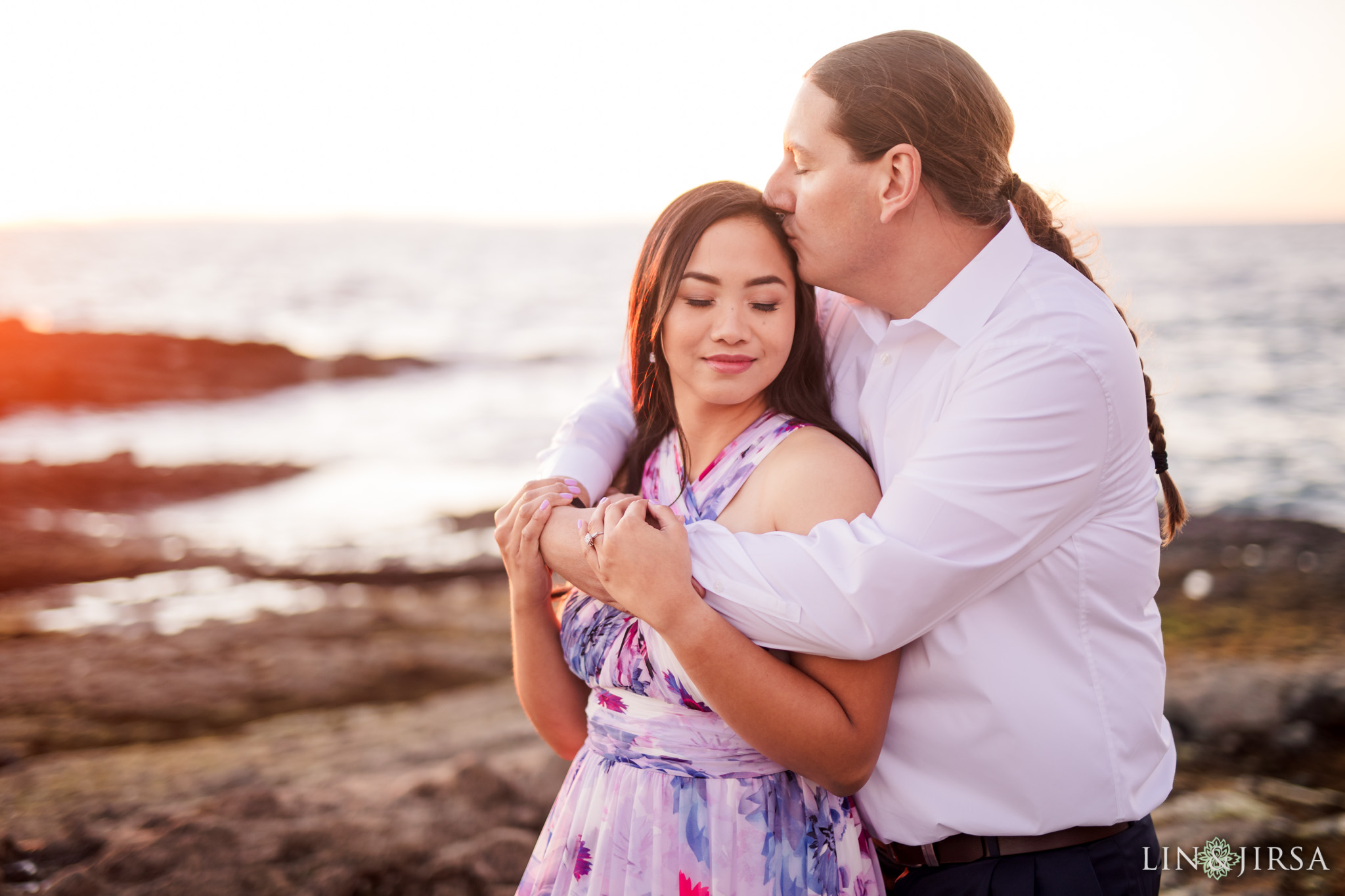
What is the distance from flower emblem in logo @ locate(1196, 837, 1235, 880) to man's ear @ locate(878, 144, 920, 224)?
2.82 metres

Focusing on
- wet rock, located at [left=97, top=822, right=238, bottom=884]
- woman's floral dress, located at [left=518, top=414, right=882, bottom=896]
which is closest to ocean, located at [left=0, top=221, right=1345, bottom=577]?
woman's floral dress, located at [left=518, top=414, right=882, bottom=896]

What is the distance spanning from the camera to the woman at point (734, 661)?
1937 mm

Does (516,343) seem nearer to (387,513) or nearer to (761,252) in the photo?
(387,513)

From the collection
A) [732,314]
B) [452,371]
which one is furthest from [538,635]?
[452,371]

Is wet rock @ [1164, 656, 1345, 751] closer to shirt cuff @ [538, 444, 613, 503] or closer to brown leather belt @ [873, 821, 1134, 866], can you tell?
brown leather belt @ [873, 821, 1134, 866]

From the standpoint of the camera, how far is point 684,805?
2068 mm

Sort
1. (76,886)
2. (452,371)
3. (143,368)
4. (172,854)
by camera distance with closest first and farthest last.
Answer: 1. (76,886)
2. (172,854)
3. (143,368)
4. (452,371)

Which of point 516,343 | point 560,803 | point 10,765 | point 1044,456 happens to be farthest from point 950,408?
point 516,343

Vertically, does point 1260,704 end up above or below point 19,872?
above

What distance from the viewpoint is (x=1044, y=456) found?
1.84 metres

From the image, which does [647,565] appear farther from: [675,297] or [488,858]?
[488,858]

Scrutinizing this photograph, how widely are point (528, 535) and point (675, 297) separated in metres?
0.69

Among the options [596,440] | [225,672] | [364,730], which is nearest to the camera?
[596,440]

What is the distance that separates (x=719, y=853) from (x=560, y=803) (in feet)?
1.64
